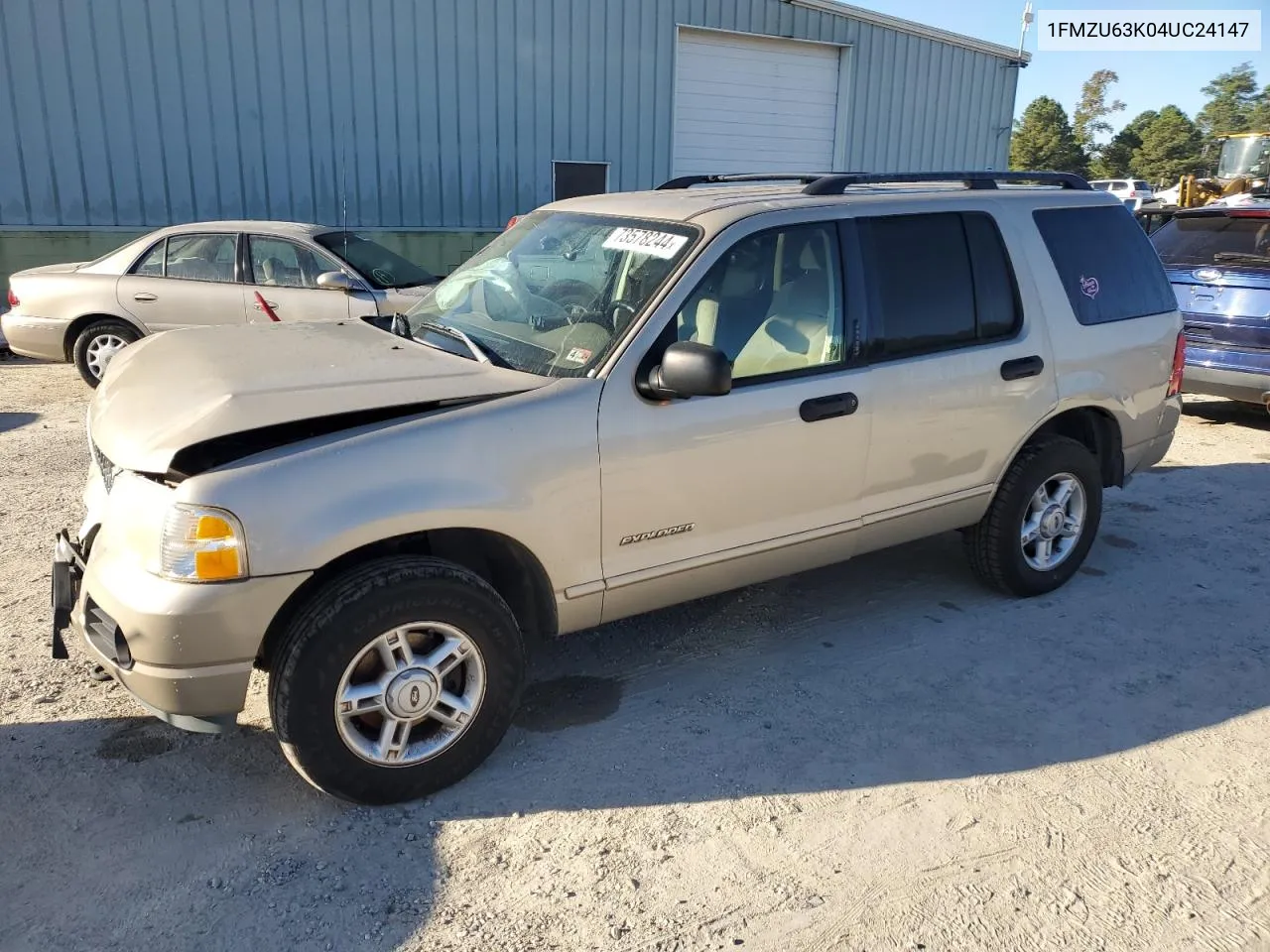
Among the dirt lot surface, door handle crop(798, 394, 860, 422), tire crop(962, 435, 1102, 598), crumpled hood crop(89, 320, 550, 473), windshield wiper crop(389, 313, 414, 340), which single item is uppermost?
windshield wiper crop(389, 313, 414, 340)

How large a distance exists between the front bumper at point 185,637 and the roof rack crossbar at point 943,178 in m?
2.61

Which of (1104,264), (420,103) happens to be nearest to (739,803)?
(1104,264)

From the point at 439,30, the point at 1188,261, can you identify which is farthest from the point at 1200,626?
the point at 439,30

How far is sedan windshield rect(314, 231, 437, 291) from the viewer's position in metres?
8.42

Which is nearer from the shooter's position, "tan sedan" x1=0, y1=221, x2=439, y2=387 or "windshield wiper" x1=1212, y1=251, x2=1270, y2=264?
"windshield wiper" x1=1212, y1=251, x2=1270, y2=264

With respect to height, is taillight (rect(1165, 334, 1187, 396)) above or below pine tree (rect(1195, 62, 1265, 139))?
below

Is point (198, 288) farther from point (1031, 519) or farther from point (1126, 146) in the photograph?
point (1126, 146)

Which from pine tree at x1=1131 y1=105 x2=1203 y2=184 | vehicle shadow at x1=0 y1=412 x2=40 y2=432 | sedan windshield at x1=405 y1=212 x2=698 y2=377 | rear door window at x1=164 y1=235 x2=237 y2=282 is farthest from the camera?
pine tree at x1=1131 y1=105 x2=1203 y2=184

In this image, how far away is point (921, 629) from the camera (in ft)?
14.7

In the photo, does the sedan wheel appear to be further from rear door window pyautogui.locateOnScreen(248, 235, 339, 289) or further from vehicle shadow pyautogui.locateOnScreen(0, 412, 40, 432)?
rear door window pyautogui.locateOnScreen(248, 235, 339, 289)

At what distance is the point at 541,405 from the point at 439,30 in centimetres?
1146

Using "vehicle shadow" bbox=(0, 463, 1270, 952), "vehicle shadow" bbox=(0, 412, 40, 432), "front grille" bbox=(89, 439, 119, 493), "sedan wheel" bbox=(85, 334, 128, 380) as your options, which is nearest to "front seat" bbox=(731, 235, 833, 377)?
"vehicle shadow" bbox=(0, 463, 1270, 952)

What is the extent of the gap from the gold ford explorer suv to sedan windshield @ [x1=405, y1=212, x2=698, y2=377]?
0.02 m

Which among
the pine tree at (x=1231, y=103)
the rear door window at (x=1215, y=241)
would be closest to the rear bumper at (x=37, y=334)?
the rear door window at (x=1215, y=241)
